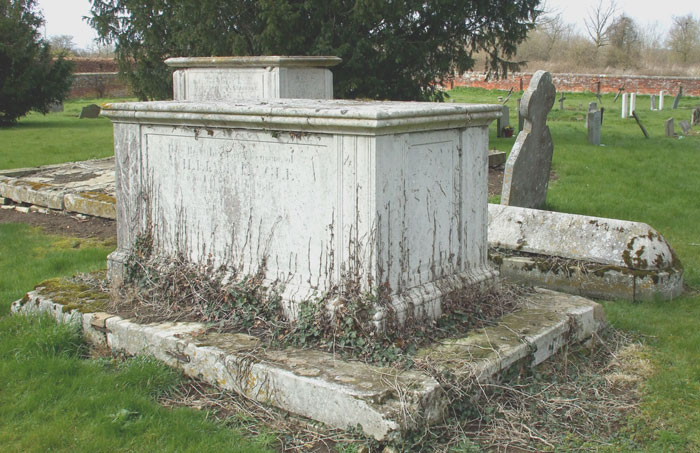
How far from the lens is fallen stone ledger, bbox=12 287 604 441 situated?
308cm

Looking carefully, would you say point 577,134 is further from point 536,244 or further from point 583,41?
point 583,41

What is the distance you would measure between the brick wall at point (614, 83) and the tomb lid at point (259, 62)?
20495 millimetres

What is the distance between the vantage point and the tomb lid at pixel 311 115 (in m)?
3.42

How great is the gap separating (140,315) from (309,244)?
1173 mm

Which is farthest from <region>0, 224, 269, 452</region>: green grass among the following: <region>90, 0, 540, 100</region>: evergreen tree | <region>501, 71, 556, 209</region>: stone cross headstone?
<region>90, 0, 540, 100</region>: evergreen tree

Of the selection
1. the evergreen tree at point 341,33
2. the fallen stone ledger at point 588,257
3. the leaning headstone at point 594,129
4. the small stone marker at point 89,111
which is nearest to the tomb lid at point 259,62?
the evergreen tree at point 341,33

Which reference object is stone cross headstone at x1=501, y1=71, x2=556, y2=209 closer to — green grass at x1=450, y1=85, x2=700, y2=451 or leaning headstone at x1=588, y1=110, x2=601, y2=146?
green grass at x1=450, y1=85, x2=700, y2=451

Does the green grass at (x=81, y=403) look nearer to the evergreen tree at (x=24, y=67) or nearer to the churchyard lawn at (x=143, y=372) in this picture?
the churchyard lawn at (x=143, y=372)

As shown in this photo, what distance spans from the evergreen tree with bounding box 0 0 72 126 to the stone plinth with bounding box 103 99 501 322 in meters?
15.6

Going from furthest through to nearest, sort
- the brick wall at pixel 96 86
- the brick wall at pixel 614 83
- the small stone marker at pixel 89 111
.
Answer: the brick wall at pixel 614 83 < the brick wall at pixel 96 86 < the small stone marker at pixel 89 111

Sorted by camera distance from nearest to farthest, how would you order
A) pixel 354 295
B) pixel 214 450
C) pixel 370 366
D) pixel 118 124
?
pixel 214 450 < pixel 370 366 < pixel 354 295 < pixel 118 124

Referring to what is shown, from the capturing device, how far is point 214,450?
300 centimetres

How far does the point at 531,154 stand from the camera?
7.43 meters

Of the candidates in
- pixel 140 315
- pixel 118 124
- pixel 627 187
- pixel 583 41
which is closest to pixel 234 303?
pixel 140 315
